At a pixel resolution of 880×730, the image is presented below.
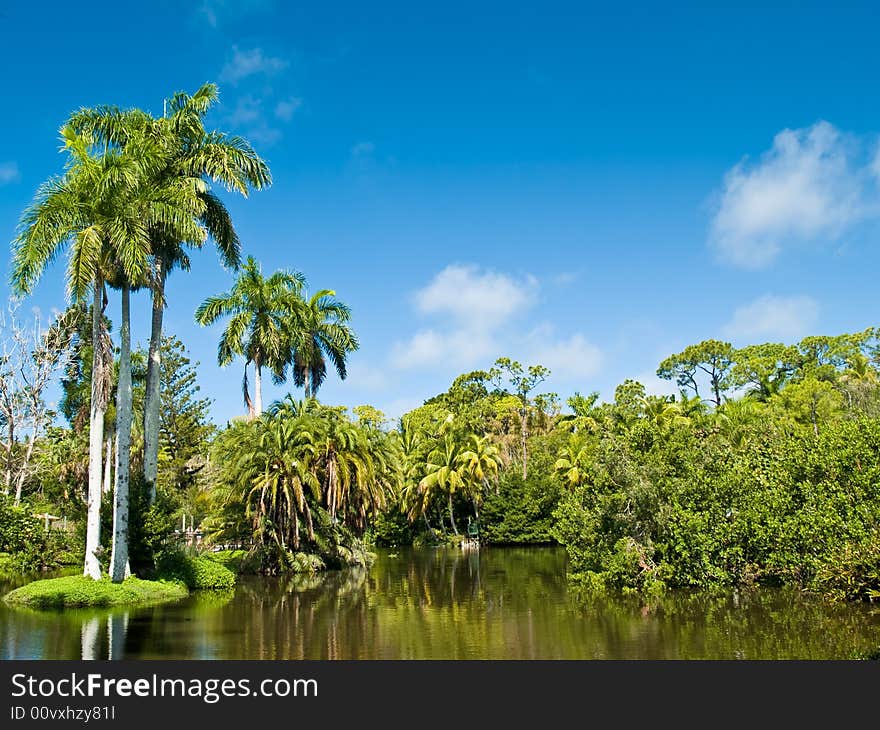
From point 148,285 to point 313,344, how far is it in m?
15.8

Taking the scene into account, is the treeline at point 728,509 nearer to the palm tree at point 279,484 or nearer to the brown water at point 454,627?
the brown water at point 454,627

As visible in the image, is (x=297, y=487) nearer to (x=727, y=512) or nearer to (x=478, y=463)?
(x=727, y=512)

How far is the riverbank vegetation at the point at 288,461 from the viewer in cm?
2030

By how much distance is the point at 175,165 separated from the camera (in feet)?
80.9

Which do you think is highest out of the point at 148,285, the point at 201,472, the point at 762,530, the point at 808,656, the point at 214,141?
the point at 214,141

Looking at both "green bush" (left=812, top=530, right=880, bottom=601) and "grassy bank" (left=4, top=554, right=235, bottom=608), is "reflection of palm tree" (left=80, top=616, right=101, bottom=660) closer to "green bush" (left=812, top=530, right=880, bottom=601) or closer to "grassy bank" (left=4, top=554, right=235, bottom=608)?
"grassy bank" (left=4, top=554, right=235, bottom=608)

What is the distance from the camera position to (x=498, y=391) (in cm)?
6706

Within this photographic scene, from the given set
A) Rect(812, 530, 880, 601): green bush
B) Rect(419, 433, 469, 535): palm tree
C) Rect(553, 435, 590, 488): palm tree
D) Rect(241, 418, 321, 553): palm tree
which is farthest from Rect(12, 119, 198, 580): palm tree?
Rect(553, 435, 590, 488): palm tree

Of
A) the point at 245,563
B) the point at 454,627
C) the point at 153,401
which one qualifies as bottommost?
the point at 454,627

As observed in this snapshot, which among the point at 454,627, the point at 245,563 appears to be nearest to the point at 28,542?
the point at 245,563

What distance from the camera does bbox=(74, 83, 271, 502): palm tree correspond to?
23.6 meters

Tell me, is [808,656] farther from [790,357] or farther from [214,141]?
[790,357]

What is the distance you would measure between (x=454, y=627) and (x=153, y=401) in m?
13.5
